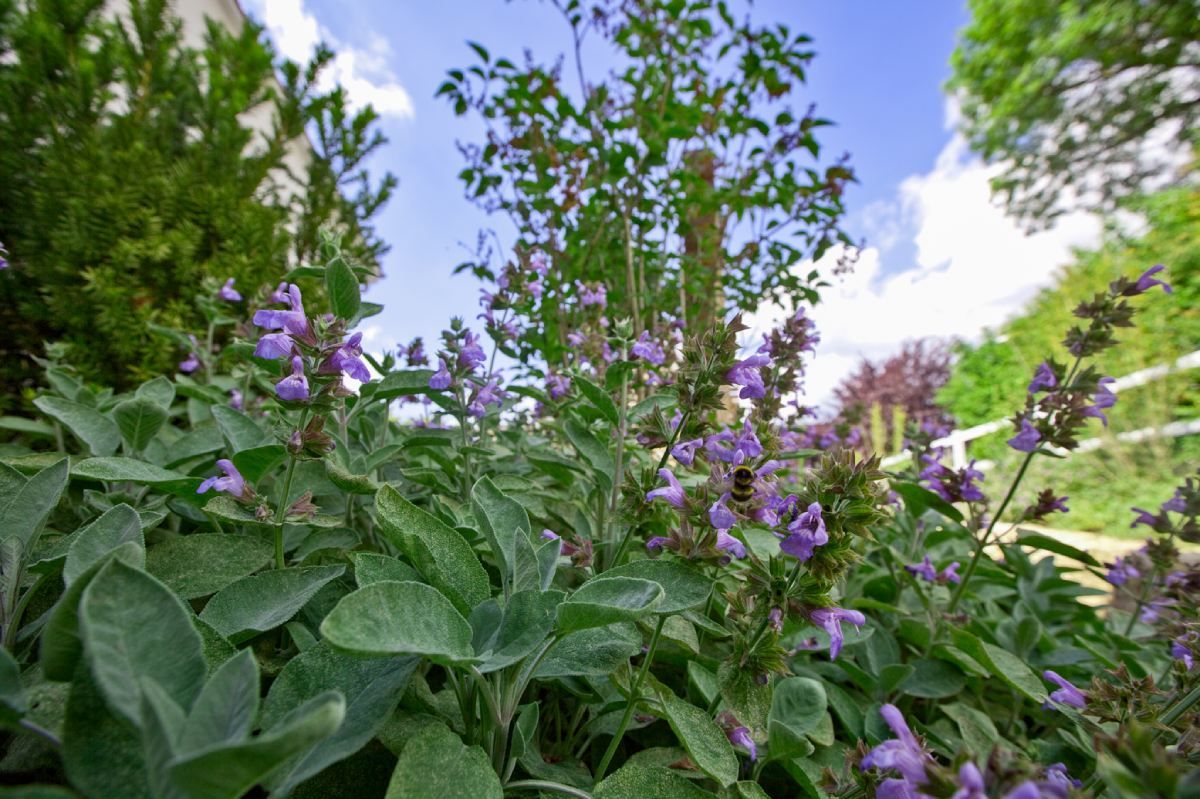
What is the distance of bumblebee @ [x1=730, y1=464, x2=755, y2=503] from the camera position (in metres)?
0.97

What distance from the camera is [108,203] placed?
8.67ft

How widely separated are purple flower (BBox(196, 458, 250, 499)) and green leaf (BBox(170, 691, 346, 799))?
2.06ft

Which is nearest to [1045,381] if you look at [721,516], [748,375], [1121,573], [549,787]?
[1121,573]

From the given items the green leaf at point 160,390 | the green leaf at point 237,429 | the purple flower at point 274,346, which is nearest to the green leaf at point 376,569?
the purple flower at point 274,346

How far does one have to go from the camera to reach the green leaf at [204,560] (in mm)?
877

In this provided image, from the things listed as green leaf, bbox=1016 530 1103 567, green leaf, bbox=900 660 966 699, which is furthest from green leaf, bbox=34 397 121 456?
green leaf, bbox=1016 530 1103 567

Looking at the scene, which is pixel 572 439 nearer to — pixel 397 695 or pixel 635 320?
pixel 397 695

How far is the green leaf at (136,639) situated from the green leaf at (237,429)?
2.38ft

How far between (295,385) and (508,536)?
16.6 inches

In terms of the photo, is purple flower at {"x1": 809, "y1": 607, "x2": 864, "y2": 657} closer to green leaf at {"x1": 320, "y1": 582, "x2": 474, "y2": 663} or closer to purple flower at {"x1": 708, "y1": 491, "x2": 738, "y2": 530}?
purple flower at {"x1": 708, "y1": 491, "x2": 738, "y2": 530}

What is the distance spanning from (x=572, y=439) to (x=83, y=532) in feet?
2.76

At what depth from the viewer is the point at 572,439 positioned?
131 cm

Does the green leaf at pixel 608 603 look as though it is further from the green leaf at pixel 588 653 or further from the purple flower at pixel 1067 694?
the purple flower at pixel 1067 694

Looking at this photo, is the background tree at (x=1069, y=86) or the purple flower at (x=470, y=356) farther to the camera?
the background tree at (x=1069, y=86)
